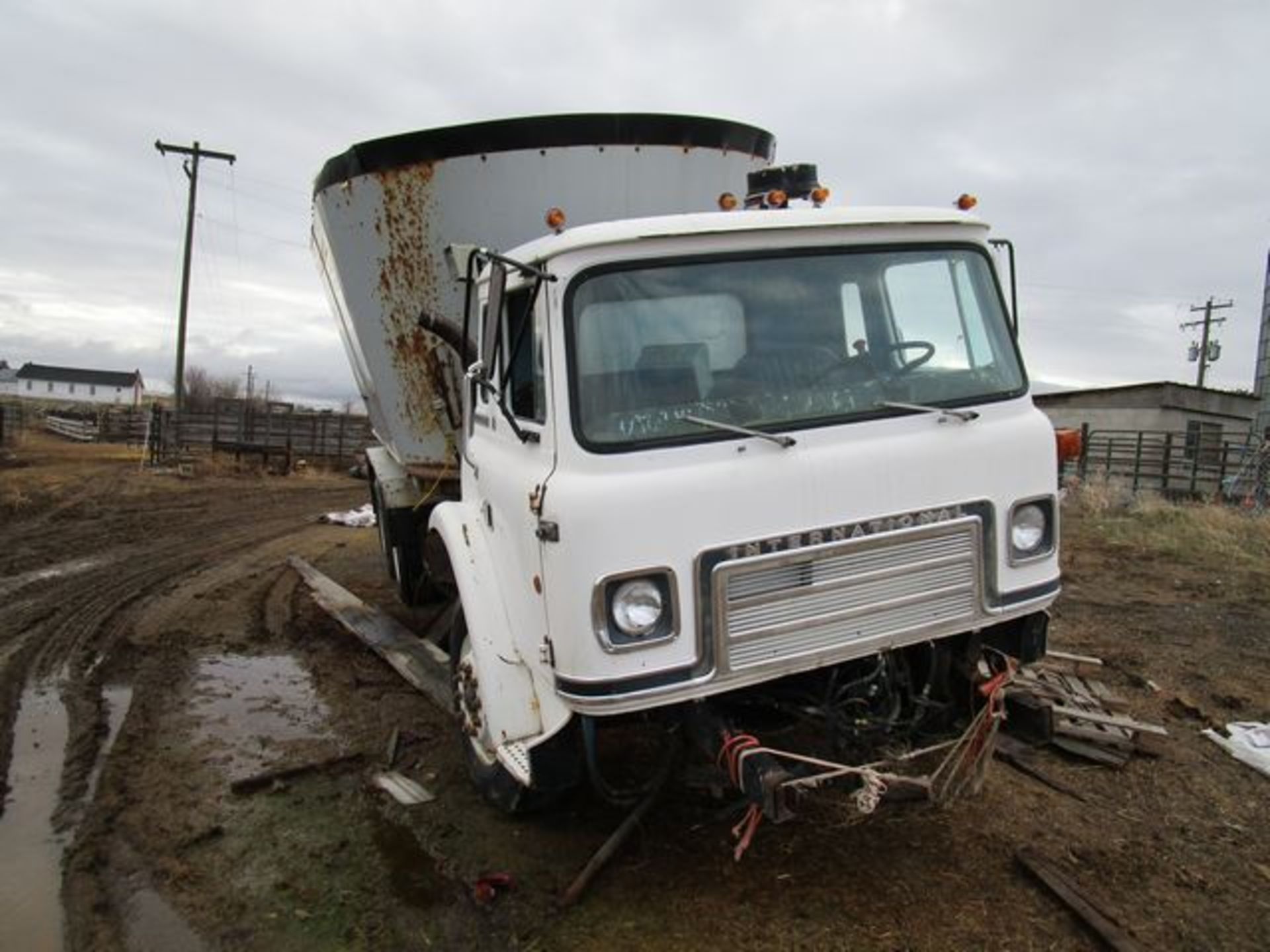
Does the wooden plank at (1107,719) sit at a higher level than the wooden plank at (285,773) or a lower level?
higher

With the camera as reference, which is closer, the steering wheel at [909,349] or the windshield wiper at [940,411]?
the windshield wiper at [940,411]

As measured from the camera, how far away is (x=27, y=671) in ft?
19.4

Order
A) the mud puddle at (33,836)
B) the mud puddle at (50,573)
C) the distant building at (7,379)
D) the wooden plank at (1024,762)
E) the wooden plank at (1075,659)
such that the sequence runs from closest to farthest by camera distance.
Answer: the mud puddle at (33,836), the wooden plank at (1024,762), the wooden plank at (1075,659), the mud puddle at (50,573), the distant building at (7,379)

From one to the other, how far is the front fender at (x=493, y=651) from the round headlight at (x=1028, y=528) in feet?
6.24

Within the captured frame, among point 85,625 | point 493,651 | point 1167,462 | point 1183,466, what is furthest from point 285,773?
point 1183,466

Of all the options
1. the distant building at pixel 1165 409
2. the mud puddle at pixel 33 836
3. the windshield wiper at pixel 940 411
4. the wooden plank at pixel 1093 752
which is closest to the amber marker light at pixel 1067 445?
the windshield wiper at pixel 940 411

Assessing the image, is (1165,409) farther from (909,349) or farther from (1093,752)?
(909,349)

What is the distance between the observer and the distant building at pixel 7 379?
332 feet

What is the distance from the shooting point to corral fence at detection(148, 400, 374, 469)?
2295 cm

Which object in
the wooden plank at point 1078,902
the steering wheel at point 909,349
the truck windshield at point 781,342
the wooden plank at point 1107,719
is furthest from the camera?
the wooden plank at point 1107,719

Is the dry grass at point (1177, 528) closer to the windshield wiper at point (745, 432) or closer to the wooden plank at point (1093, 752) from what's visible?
the wooden plank at point (1093, 752)

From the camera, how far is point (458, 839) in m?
3.81

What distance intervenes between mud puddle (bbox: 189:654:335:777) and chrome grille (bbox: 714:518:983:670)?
299cm

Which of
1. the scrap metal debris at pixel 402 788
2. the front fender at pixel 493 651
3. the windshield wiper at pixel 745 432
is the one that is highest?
the windshield wiper at pixel 745 432
